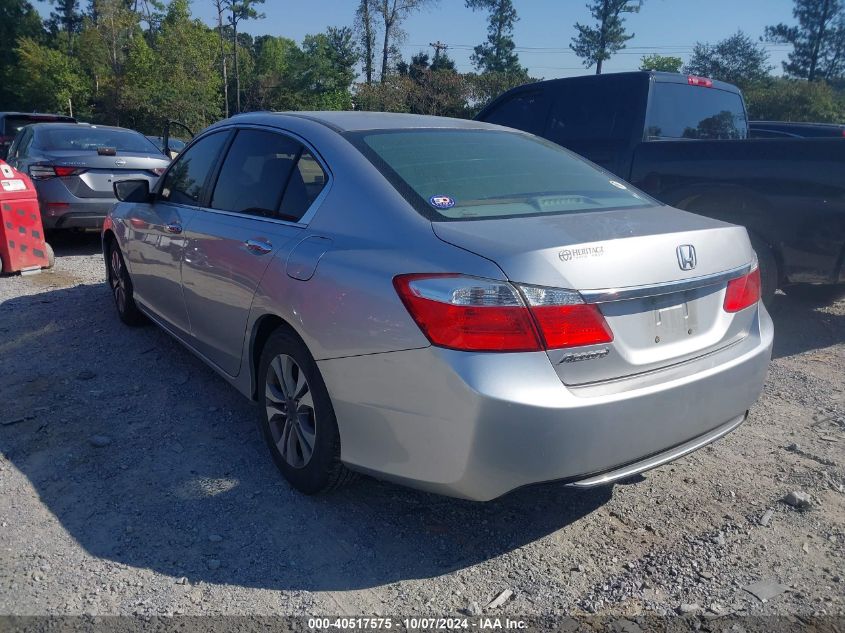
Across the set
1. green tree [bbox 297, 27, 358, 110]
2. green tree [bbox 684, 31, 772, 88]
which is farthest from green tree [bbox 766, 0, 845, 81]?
green tree [bbox 297, 27, 358, 110]

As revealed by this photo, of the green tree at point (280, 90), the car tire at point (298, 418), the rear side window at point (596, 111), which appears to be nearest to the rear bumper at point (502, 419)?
the car tire at point (298, 418)

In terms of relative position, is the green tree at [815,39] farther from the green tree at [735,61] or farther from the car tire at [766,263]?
the car tire at [766,263]

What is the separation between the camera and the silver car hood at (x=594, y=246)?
2.35 metres

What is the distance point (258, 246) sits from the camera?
3.24m

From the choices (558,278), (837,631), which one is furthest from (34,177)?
(837,631)

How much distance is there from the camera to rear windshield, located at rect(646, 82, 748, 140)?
6207 mm

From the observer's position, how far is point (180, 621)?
7.80 feet

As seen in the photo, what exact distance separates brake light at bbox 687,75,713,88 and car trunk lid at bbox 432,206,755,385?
422 cm

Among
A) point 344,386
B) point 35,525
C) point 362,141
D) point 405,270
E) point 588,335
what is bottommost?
point 35,525

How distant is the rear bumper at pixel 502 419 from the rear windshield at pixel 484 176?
2.17ft

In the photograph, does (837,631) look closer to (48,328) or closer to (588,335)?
(588,335)

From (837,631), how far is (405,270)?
1.87 meters

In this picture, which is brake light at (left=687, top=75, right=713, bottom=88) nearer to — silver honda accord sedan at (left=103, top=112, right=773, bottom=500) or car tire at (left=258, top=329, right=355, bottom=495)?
silver honda accord sedan at (left=103, top=112, right=773, bottom=500)

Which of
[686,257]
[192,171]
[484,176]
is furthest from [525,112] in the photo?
[686,257]
